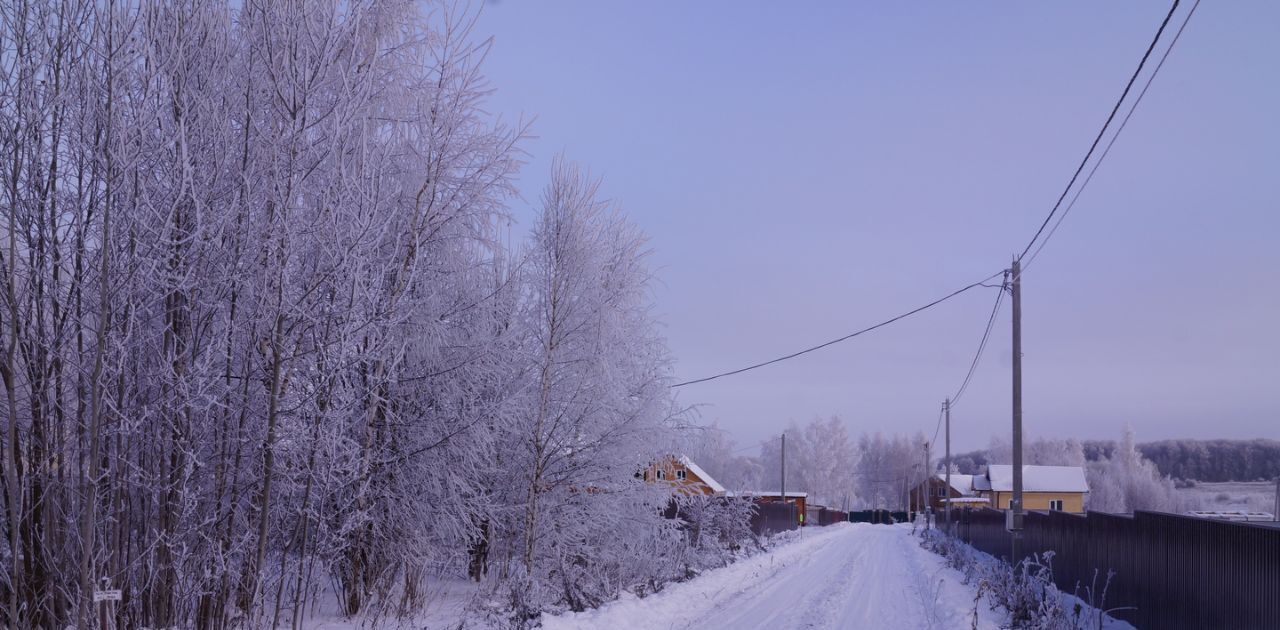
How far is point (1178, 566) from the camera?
35.0 feet

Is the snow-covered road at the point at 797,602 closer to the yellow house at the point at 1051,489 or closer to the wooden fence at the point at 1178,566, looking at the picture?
the wooden fence at the point at 1178,566

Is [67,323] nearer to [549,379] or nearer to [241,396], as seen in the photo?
[241,396]

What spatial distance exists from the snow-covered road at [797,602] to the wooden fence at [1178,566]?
6.68 feet

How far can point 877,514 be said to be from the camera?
102m

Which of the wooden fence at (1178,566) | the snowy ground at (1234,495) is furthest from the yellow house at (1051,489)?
the wooden fence at (1178,566)

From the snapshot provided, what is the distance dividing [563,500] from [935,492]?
85.4 meters

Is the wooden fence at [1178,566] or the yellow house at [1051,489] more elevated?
the wooden fence at [1178,566]

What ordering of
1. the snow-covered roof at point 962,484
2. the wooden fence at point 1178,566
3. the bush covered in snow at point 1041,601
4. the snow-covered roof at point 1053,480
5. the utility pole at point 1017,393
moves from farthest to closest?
the snow-covered roof at point 962,484 < the snow-covered roof at point 1053,480 < the utility pole at point 1017,393 < the bush covered in snow at point 1041,601 < the wooden fence at point 1178,566

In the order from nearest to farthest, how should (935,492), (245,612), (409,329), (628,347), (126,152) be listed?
1. (126,152)
2. (245,612)
3. (409,329)
4. (628,347)
5. (935,492)

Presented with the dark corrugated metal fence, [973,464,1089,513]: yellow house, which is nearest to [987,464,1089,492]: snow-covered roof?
[973,464,1089,513]: yellow house

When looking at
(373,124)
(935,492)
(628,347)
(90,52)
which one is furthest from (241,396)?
(935,492)

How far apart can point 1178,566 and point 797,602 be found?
647cm

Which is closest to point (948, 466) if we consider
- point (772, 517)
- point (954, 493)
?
point (772, 517)

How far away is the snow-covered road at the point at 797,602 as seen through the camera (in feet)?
41.3
